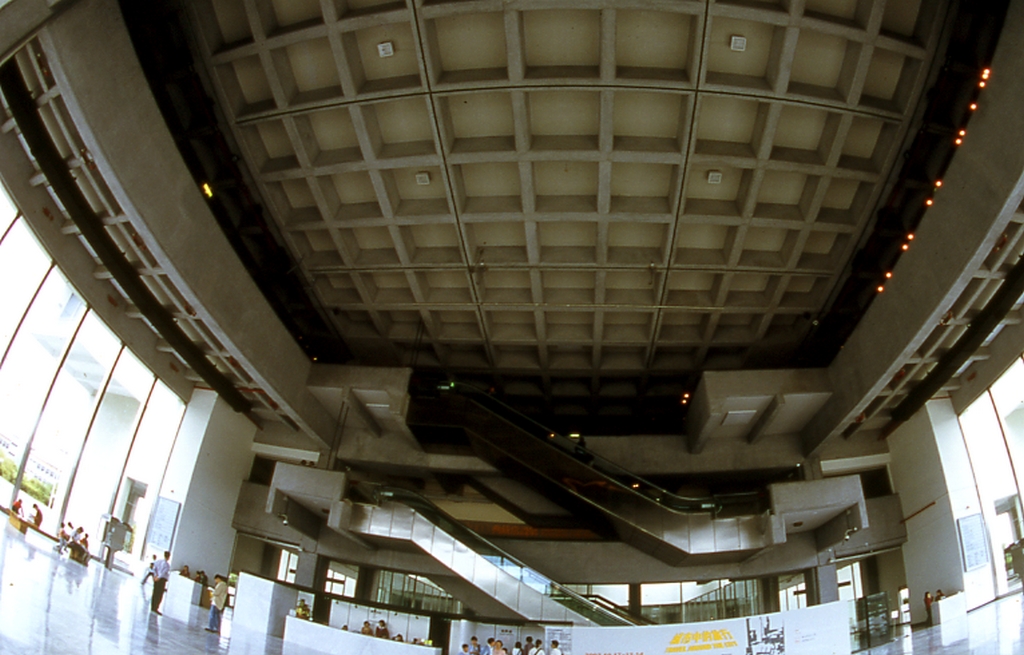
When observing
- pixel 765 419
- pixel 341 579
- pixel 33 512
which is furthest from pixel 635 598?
pixel 33 512

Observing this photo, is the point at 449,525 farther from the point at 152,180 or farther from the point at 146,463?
the point at 152,180

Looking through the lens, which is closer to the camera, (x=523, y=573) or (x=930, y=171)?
(x=930, y=171)

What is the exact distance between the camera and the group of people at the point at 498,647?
19094 mm

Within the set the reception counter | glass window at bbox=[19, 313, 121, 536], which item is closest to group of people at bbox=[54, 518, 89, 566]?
glass window at bbox=[19, 313, 121, 536]

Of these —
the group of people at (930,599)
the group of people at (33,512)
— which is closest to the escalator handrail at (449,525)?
the group of people at (33,512)

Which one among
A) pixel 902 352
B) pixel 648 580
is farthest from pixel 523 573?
pixel 902 352

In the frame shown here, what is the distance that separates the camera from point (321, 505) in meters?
24.7

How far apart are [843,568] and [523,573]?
507 inches

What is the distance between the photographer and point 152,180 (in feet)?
51.7

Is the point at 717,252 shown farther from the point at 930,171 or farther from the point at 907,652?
the point at 907,652

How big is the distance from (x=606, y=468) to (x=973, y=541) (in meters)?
11.7

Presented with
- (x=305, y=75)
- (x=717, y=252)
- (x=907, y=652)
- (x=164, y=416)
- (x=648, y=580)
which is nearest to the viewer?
(x=907, y=652)

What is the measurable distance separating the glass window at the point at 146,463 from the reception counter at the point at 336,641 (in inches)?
345

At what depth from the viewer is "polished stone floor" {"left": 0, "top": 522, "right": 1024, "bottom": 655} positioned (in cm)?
708
